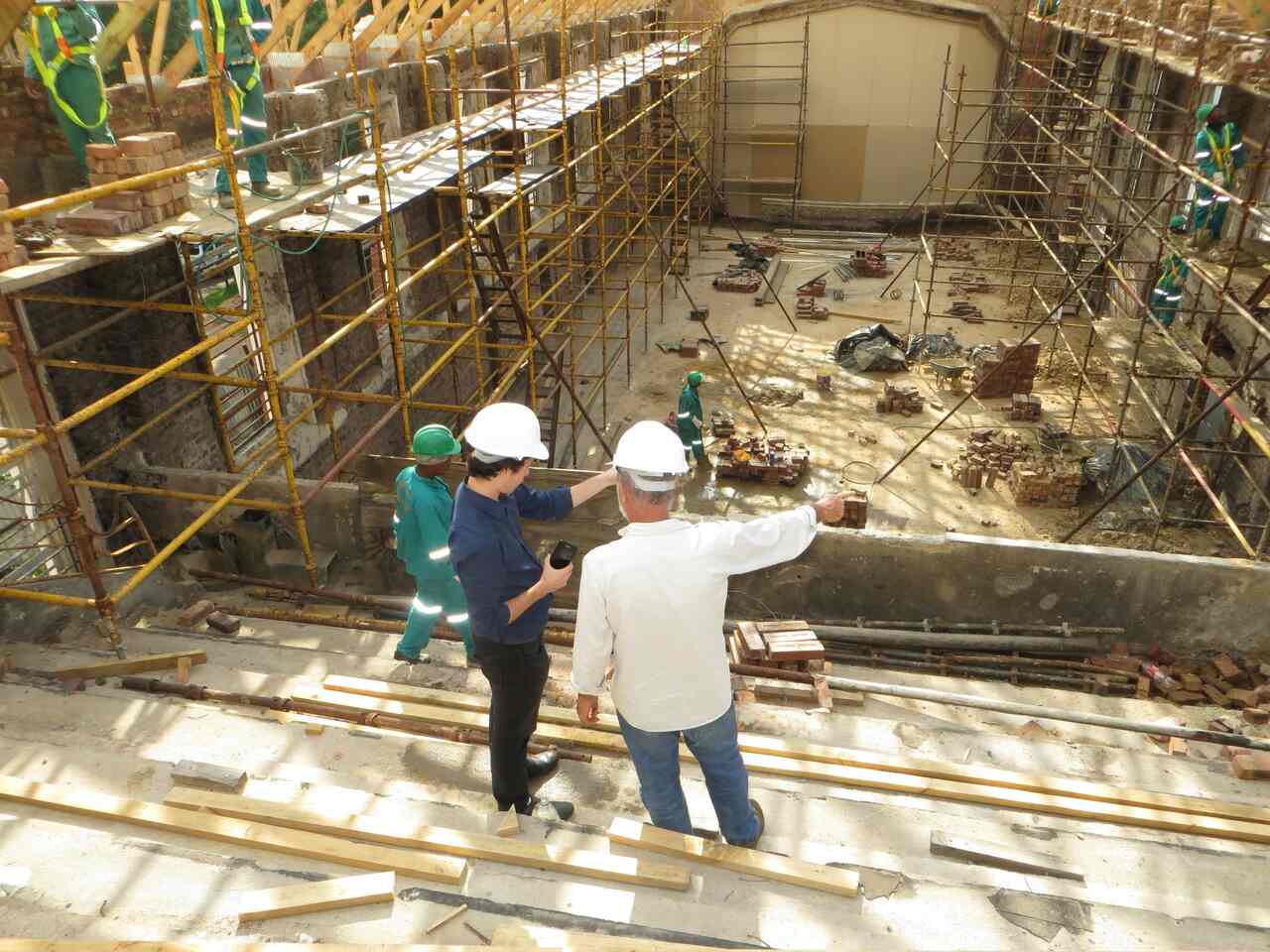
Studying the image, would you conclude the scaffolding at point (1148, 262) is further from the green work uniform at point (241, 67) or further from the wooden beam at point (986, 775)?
the green work uniform at point (241, 67)

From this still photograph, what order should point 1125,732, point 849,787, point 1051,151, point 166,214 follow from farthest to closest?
point 1051,151 → point 166,214 → point 1125,732 → point 849,787

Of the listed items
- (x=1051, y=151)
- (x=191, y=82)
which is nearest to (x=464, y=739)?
(x=191, y=82)

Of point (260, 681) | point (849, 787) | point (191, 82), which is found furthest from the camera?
point (191, 82)

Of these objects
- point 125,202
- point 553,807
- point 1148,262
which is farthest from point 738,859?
point 1148,262

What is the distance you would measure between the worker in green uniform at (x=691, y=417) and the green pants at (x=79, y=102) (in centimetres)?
666

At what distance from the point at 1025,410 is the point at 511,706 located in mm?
11350

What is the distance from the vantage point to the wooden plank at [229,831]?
3.41m

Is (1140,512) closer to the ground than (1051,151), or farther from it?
closer to the ground

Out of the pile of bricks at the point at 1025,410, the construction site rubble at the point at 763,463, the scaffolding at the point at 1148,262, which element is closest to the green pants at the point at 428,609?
the scaffolding at the point at 1148,262

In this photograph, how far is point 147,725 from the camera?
4527 mm

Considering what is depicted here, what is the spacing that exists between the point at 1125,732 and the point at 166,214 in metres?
7.21

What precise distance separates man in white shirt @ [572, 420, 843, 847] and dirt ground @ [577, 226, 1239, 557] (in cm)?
735

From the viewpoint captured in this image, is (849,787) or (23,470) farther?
(23,470)

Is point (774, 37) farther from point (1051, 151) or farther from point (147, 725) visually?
point (147, 725)
